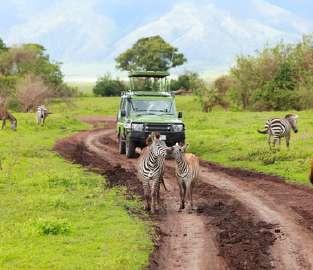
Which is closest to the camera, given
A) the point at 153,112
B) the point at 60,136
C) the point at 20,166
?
the point at 20,166

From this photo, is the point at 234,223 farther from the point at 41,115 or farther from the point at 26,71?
the point at 26,71

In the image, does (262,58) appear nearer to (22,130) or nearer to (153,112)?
(22,130)

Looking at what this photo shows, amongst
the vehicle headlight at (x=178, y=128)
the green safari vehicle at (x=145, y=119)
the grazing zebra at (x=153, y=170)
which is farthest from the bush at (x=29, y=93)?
the grazing zebra at (x=153, y=170)

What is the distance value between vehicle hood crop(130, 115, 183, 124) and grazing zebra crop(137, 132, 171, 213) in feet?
31.5

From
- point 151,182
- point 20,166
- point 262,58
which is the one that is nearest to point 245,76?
point 262,58

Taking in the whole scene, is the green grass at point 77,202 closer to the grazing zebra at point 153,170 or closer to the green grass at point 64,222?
the green grass at point 64,222

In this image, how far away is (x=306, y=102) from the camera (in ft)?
181

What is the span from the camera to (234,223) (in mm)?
13344

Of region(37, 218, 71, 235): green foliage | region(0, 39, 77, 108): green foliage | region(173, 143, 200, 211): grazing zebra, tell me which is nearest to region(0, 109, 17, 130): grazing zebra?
region(0, 39, 77, 108): green foliage

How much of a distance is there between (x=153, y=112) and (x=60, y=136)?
1120cm

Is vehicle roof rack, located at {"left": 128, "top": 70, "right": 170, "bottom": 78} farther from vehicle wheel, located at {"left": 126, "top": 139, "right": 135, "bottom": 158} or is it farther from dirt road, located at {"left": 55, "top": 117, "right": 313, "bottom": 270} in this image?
dirt road, located at {"left": 55, "top": 117, "right": 313, "bottom": 270}

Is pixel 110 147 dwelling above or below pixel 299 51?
below

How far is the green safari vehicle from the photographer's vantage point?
24.5m

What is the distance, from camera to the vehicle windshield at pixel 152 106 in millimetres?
26141
